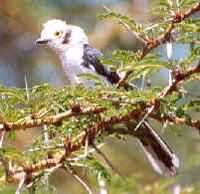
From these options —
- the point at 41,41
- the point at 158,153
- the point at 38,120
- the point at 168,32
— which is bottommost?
the point at 158,153

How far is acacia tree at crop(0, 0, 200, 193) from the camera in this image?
3.82ft

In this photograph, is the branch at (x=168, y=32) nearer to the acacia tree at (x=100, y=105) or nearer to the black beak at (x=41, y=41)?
the acacia tree at (x=100, y=105)

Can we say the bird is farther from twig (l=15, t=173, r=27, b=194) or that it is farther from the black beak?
twig (l=15, t=173, r=27, b=194)

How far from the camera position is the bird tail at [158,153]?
1865 mm

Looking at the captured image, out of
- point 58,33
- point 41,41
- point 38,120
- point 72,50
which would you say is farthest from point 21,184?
point 72,50

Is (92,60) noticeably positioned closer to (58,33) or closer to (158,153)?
(58,33)

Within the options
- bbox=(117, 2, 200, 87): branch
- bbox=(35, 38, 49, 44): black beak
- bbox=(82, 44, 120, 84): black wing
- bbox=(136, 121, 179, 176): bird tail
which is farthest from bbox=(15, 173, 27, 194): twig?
bbox=(35, 38, 49, 44): black beak

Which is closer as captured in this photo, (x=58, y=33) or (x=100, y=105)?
(x=100, y=105)

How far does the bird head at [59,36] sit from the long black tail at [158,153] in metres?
0.96

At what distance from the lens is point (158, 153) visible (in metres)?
1.96

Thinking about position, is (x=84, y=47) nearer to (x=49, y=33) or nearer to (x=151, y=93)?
(x=49, y=33)

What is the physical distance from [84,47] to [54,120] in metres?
1.86

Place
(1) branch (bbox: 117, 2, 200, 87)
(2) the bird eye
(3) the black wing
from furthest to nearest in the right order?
(2) the bird eye → (3) the black wing → (1) branch (bbox: 117, 2, 200, 87)

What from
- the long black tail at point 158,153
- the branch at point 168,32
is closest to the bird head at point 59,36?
the long black tail at point 158,153
